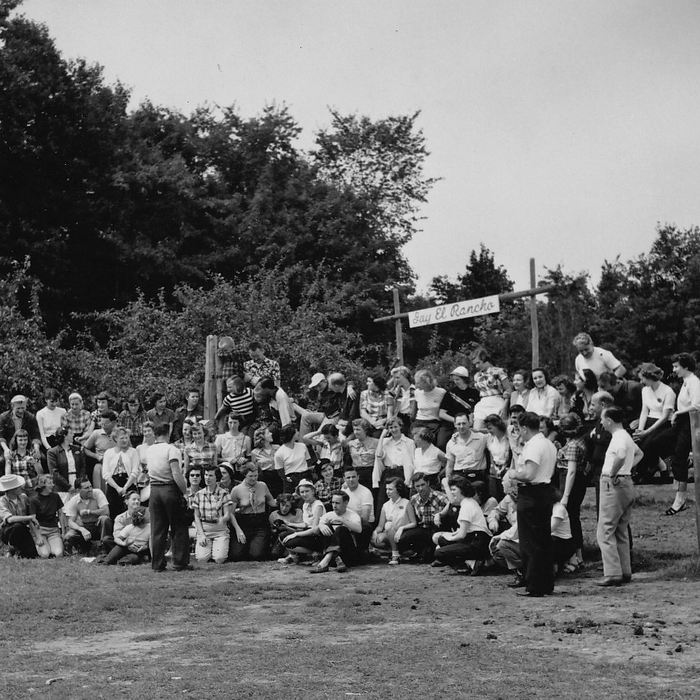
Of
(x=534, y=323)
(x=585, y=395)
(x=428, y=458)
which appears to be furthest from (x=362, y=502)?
(x=534, y=323)

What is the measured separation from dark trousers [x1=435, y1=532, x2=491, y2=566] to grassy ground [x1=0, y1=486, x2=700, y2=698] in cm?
26

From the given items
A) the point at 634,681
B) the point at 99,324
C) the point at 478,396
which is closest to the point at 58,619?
the point at 634,681

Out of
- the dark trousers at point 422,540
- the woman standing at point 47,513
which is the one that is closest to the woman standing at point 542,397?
the dark trousers at point 422,540

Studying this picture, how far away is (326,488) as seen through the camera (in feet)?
50.9

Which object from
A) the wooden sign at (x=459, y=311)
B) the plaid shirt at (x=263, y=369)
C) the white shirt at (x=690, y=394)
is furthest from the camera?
the wooden sign at (x=459, y=311)

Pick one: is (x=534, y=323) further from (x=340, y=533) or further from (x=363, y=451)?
(x=340, y=533)

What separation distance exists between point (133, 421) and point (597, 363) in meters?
7.36

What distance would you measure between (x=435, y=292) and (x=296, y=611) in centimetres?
4925

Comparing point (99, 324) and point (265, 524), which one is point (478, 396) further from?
point (99, 324)

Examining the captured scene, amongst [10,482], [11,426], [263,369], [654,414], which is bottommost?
[10,482]

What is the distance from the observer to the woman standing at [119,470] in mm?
16594

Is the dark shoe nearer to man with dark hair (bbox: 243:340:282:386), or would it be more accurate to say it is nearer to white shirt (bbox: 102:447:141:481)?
man with dark hair (bbox: 243:340:282:386)

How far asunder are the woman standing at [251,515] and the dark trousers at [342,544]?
122 centimetres

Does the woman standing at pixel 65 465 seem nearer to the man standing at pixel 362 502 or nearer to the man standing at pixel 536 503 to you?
the man standing at pixel 362 502
